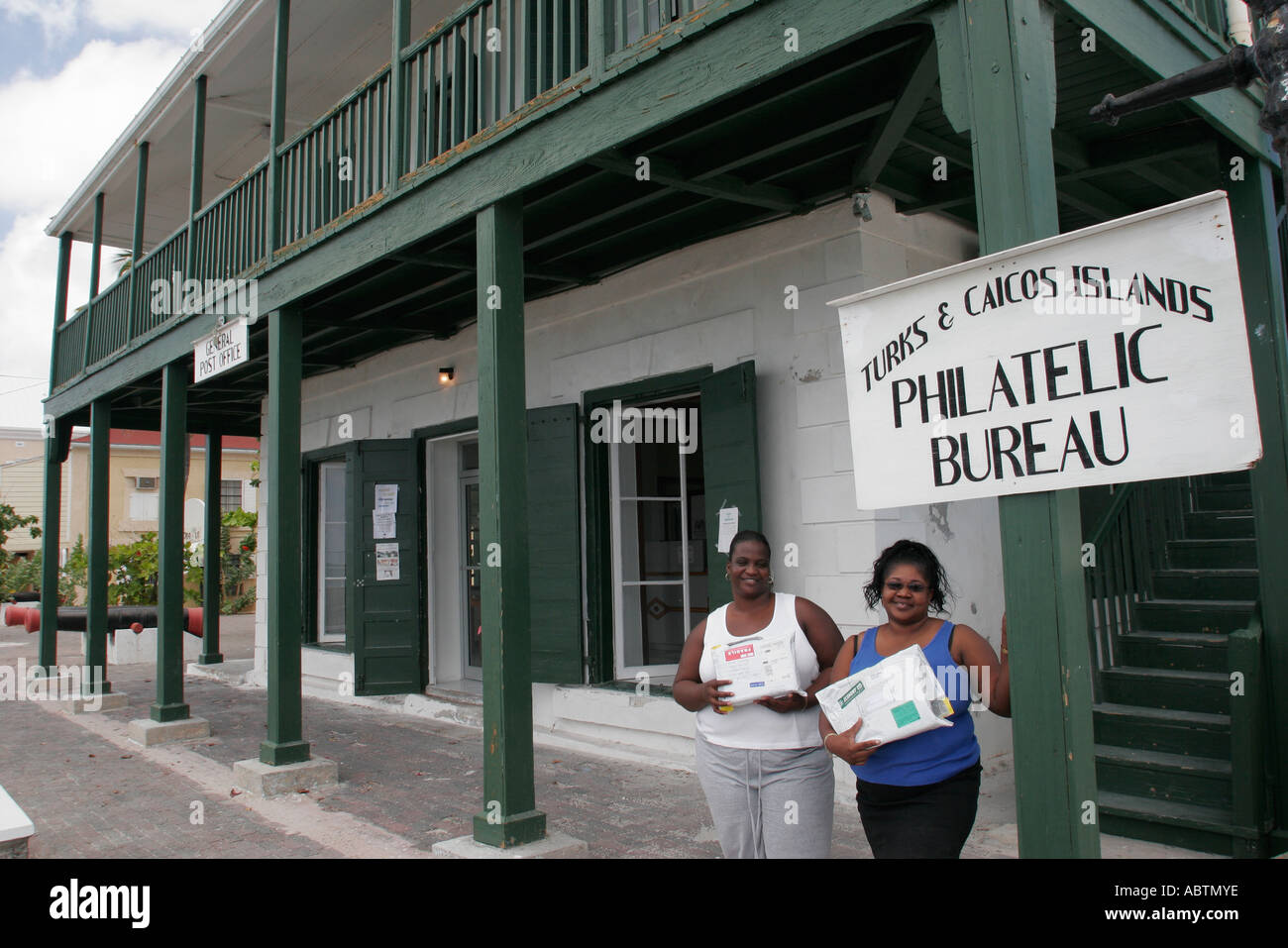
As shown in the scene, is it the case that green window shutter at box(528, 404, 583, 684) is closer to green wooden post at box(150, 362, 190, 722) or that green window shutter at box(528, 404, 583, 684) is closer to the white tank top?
green wooden post at box(150, 362, 190, 722)

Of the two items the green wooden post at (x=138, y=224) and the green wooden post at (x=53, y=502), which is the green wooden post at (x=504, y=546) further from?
the green wooden post at (x=53, y=502)

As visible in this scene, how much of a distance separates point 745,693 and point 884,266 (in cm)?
328

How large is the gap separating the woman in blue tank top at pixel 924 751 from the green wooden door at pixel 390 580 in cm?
647

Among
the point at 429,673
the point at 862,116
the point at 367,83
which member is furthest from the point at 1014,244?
the point at 429,673

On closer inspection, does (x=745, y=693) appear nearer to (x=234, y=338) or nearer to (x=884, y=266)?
(x=884, y=266)

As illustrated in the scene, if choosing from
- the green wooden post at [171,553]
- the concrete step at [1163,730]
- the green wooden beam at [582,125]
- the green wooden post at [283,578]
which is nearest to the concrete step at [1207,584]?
the concrete step at [1163,730]

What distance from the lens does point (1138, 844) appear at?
443 centimetres

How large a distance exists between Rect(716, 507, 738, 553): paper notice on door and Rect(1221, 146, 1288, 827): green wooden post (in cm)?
265

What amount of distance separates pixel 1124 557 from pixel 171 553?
287 inches

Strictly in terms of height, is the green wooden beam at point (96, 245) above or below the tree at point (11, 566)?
above

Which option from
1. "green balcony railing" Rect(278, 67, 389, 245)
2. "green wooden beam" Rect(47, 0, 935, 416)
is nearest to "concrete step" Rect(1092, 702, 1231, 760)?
"green wooden beam" Rect(47, 0, 935, 416)

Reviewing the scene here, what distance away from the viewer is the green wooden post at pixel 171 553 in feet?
26.4

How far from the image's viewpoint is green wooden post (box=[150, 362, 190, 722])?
317 inches

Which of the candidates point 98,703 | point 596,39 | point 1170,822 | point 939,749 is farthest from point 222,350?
point 1170,822
